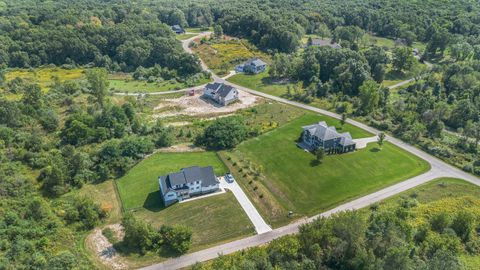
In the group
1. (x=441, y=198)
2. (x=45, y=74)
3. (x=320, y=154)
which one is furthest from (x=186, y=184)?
(x=45, y=74)

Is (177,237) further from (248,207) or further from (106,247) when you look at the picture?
(248,207)

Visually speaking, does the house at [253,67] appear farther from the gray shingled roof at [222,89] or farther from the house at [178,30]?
the house at [178,30]

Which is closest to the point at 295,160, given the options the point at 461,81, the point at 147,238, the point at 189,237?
the point at 189,237

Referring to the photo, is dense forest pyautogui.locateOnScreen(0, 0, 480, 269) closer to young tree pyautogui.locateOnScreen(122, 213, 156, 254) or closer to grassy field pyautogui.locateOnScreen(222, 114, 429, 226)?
young tree pyautogui.locateOnScreen(122, 213, 156, 254)

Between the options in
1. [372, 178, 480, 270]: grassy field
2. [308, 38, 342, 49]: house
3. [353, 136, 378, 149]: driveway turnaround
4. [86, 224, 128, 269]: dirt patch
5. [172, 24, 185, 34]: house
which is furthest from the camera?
[172, 24, 185, 34]: house

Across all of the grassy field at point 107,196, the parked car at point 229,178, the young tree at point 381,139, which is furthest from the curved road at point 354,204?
the parked car at point 229,178

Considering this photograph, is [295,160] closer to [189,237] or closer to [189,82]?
[189,237]

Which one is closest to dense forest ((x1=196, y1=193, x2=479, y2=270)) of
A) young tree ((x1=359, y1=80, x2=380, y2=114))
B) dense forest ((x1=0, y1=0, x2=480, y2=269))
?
dense forest ((x1=0, y1=0, x2=480, y2=269))

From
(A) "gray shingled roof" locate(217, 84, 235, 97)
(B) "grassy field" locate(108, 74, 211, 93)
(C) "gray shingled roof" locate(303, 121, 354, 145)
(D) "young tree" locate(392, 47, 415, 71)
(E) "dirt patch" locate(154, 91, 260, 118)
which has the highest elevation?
(D) "young tree" locate(392, 47, 415, 71)
